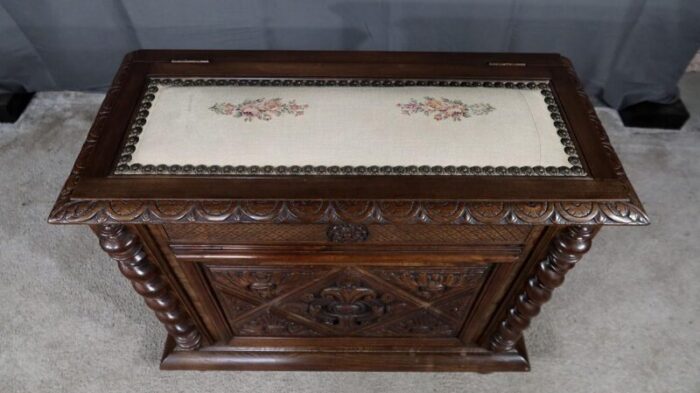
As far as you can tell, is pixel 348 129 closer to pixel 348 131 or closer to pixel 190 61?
pixel 348 131

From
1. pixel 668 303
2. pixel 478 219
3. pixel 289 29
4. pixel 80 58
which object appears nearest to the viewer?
pixel 478 219

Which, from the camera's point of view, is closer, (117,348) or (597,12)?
(117,348)

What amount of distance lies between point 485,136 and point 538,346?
1.96ft

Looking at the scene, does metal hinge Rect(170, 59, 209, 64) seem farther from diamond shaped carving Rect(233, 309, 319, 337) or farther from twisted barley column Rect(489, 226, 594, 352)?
twisted barley column Rect(489, 226, 594, 352)

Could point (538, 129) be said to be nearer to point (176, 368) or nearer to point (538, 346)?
point (538, 346)

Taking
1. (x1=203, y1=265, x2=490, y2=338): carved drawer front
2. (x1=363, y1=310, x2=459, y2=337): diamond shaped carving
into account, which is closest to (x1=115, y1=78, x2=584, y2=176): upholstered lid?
(x1=203, y1=265, x2=490, y2=338): carved drawer front

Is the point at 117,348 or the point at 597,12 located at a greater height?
the point at 597,12

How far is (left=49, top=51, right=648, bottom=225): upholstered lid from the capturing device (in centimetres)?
63

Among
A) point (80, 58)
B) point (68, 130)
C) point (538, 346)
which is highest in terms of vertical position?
point (80, 58)

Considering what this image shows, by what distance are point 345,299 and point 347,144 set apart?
31cm

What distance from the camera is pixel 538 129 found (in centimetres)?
74

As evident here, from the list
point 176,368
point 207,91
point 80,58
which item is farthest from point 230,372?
point 80,58

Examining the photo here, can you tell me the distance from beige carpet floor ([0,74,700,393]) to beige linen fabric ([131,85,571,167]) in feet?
1.84

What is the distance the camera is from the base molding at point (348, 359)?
103 cm
